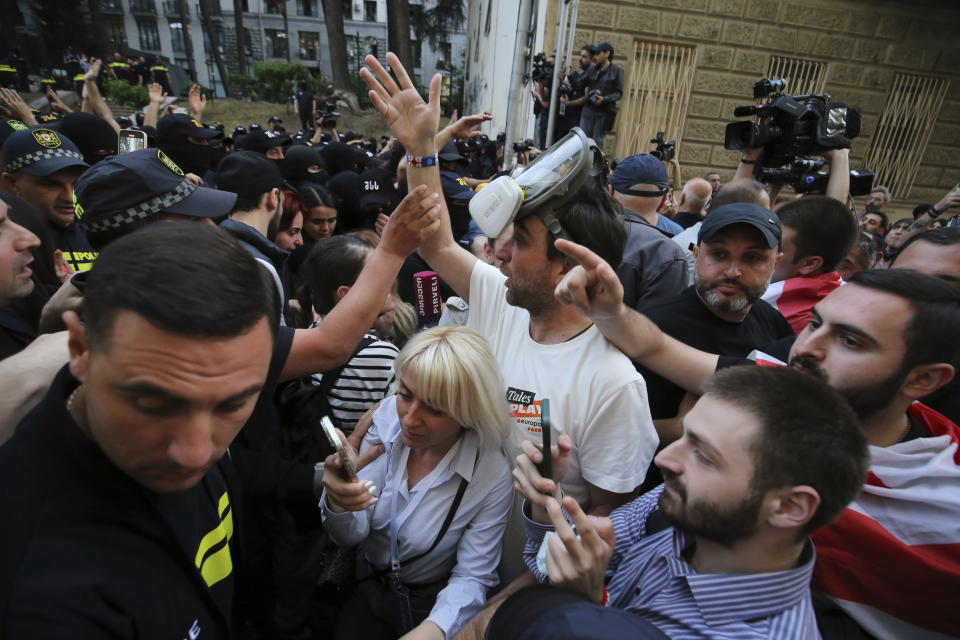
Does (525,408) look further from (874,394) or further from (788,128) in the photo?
(788,128)

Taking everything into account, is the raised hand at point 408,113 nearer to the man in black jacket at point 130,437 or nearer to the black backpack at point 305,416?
the black backpack at point 305,416

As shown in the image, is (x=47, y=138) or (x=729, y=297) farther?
(x=47, y=138)

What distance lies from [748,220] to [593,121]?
21.5 feet

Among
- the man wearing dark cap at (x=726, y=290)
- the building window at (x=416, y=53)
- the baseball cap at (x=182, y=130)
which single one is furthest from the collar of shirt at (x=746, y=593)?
the building window at (x=416, y=53)

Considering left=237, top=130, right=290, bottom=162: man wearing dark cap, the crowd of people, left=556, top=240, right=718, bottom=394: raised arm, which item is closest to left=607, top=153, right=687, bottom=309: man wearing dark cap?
the crowd of people

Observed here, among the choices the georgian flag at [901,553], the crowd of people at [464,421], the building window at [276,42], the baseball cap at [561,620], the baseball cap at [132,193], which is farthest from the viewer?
the building window at [276,42]

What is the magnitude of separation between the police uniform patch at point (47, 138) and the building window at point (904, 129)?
13800 millimetres

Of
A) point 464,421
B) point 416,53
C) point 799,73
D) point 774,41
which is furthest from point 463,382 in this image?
point 416,53

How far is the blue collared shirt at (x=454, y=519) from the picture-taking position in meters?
1.72

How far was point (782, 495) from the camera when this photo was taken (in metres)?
1.16

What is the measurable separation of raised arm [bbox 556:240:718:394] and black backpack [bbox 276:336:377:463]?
105cm

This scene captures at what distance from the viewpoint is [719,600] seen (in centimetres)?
113

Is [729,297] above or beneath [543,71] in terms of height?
beneath

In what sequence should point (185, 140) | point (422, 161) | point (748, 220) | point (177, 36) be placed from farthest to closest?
point (177, 36)
point (185, 140)
point (748, 220)
point (422, 161)
